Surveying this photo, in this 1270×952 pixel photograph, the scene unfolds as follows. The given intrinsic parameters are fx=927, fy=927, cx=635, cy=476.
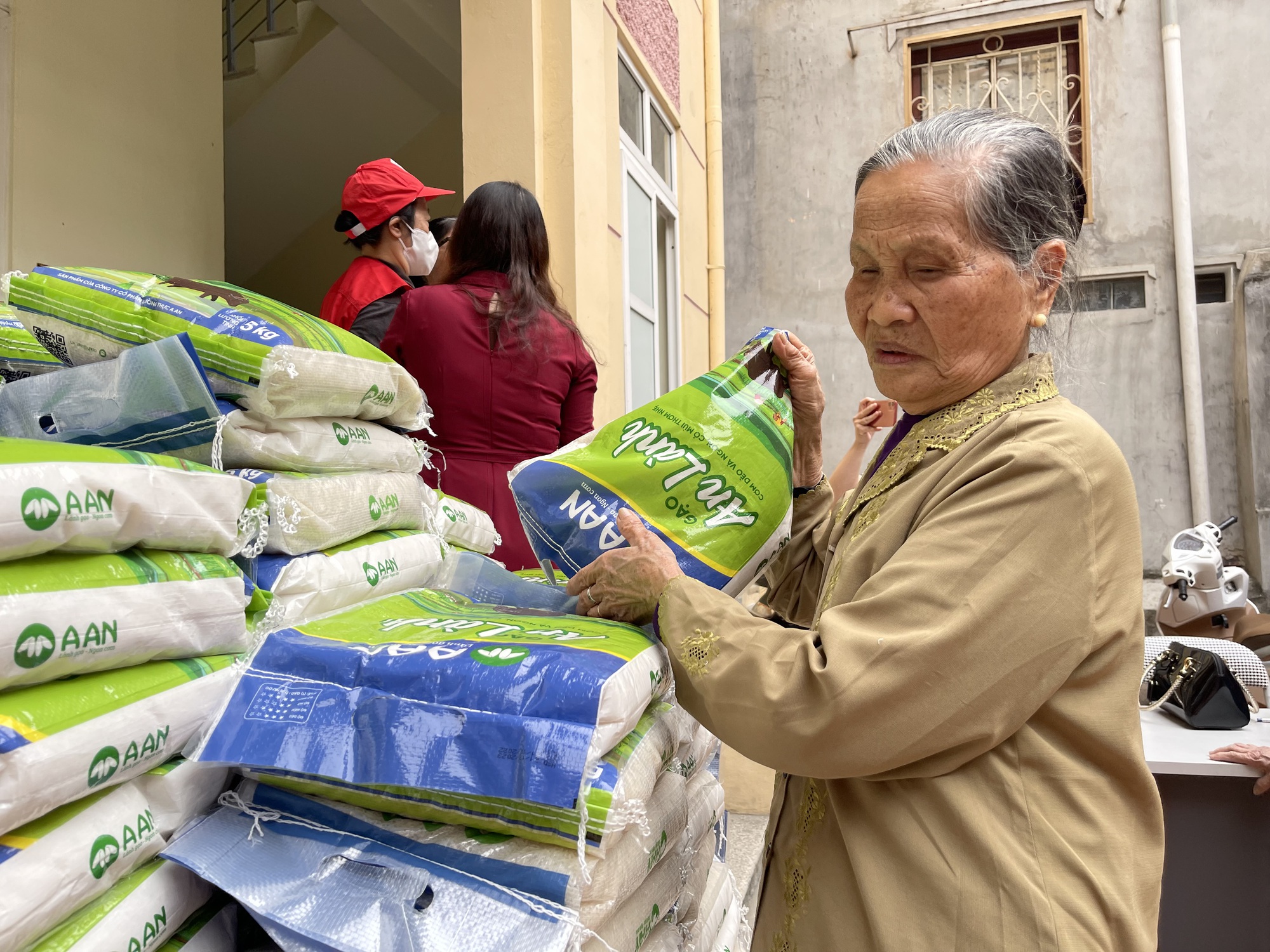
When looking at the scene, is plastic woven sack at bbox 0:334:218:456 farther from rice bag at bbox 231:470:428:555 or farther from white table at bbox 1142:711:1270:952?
white table at bbox 1142:711:1270:952

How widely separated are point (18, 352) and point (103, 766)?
683mm

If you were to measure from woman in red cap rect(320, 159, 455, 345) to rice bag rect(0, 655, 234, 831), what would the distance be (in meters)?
1.45

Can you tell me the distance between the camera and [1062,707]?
869 millimetres

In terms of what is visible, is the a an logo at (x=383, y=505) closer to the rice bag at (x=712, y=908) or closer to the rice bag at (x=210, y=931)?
the rice bag at (x=210, y=931)

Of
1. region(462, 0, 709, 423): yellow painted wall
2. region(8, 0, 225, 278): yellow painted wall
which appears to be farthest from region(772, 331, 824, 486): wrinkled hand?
region(8, 0, 225, 278): yellow painted wall

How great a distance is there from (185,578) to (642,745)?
1.68 ft

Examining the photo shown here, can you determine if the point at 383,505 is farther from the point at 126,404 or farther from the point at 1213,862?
the point at 1213,862

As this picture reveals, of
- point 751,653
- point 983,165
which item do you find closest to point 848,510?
point 751,653

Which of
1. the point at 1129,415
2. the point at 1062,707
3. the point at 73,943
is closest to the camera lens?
the point at 73,943

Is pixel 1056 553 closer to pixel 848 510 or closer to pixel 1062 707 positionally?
pixel 1062 707

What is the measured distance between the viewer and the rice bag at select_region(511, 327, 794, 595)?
1.11m

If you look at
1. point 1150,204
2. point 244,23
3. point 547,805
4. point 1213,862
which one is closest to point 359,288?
point 547,805

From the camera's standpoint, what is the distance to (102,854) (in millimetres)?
800

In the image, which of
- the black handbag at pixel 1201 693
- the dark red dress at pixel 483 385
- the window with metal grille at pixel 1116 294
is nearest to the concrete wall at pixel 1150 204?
the window with metal grille at pixel 1116 294
